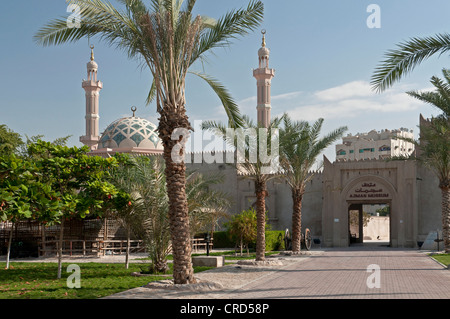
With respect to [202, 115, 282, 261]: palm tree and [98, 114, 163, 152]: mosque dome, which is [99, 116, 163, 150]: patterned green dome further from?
[202, 115, 282, 261]: palm tree

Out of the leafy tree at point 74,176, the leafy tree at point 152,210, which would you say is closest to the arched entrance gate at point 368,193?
the leafy tree at point 152,210

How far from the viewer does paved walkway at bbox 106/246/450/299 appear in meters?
10.3

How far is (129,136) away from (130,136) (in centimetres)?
7

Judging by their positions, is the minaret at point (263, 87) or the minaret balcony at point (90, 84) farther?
the minaret balcony at point (90, 84)

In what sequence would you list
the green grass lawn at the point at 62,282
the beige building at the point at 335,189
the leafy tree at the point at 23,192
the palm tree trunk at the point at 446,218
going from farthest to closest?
the beige building at the point at 335,189
the palm tree trunk at the point at 446,218
the leafy tree at the point at 23,192
the green grass lawn at the point at 62,282

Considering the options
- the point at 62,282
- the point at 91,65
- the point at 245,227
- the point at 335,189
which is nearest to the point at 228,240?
the point at 335,189

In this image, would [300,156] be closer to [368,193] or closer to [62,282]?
[368,193]

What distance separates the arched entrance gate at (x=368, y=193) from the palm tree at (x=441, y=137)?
4.55 meters

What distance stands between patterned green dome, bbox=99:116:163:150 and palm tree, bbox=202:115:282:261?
19838 mm

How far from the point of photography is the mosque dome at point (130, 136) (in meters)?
37.9

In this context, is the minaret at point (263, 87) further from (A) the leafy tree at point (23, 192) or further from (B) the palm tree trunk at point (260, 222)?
(A) the leafy tree at point (23, 192)

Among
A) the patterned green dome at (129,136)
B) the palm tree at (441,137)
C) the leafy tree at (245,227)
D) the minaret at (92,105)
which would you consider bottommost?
the leafy tree at (245,227)
